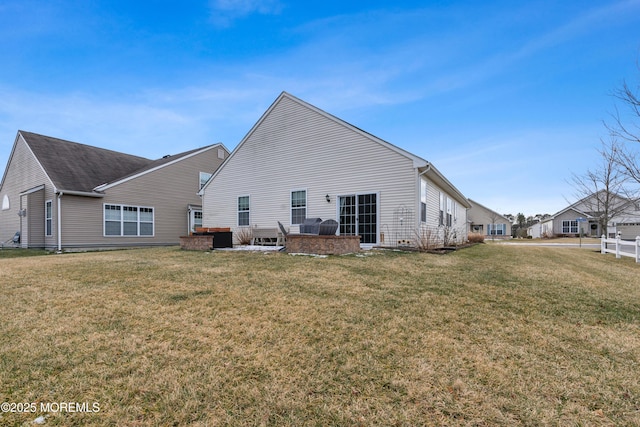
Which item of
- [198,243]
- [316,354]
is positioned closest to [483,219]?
[198,243]

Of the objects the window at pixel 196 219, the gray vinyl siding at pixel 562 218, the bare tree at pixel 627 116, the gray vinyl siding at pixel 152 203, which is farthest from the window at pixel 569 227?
the window at pixel 196 219

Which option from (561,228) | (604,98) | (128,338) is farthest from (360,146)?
(561,228)

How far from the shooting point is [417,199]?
34.3 ft

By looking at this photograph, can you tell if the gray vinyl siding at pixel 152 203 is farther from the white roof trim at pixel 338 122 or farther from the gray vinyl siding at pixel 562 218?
the gray vinyl siding at pixel 562 218

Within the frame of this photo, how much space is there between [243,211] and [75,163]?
10530 millimetres

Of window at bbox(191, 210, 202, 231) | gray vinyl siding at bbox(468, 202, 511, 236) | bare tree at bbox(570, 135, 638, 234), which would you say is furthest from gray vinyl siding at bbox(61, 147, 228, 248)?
gray vinyl siding at bbox(468, 202, 511, 236)

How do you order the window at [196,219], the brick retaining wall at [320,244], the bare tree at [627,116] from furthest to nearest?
the window at [196,219] < the brick retaining wall at [320,244] < the bare tree at [627,116]

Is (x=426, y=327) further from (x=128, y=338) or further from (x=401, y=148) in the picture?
(x=401, y=148)

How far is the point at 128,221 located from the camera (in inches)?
654

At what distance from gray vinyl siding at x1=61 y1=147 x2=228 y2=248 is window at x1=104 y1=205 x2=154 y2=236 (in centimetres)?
23

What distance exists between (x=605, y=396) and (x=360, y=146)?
10.3 meters

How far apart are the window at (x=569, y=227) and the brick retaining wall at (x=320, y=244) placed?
40314 mm

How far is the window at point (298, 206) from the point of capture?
42.2ft

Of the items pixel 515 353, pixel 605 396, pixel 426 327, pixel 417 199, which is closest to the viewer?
pixel 605 396
